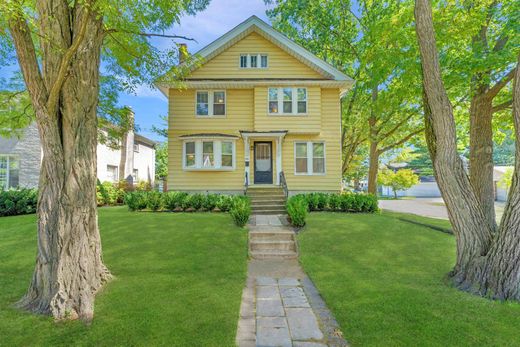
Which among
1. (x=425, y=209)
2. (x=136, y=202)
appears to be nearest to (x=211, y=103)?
(x=136, y=202)

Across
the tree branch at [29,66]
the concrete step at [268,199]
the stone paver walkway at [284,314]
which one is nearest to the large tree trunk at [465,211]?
the stone paver walkway at [284,314]

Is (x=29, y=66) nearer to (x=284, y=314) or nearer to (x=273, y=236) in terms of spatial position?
(x=284, y=314)

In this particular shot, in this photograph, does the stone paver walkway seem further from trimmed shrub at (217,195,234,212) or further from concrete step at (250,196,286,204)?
concrete step at (250,196,286,204)

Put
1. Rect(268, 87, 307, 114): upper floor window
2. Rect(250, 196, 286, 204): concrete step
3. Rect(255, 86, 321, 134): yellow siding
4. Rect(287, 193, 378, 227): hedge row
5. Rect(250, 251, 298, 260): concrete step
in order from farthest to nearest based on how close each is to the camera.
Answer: Rect(268, 87, 307, 114): upper floor window → Rect(255, 86, 321, 134): yellow siding → Rect(250, 196, 286, 204): concrete step → Rect(287, 193, 378, 227): hedge row → Rect(250, 251, 298, 260): concrete step

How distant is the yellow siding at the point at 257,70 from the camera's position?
14.4 meters

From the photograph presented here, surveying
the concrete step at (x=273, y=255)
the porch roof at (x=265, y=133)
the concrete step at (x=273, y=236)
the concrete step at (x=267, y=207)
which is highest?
the porch roof at (x=265, y=133)

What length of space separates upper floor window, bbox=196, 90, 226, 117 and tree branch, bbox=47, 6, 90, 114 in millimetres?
10393

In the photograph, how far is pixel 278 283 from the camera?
549cm

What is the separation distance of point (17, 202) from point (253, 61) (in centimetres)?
1305

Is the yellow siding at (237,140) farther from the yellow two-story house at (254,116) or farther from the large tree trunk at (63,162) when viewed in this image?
the large tree trunk at (63,162)

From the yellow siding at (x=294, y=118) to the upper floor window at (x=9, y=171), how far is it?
14.3m

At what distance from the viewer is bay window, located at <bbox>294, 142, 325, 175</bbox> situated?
47.6ft

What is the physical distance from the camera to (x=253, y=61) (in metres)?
14.6

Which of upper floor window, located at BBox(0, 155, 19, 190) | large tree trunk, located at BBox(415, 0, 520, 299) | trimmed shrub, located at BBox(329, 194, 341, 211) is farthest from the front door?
upper floor window, located at BBox(0, 155, 19, 190)
